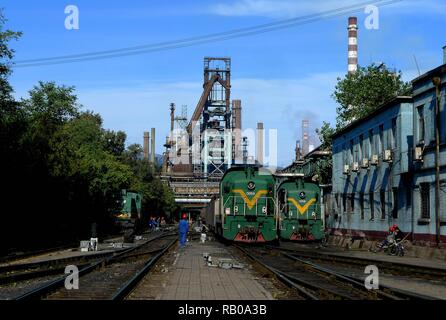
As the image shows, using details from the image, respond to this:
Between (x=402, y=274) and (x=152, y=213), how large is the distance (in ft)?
264

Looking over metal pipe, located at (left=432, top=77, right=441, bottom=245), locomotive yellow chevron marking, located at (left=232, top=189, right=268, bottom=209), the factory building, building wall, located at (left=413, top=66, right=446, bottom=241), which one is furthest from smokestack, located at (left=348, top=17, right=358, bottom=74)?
metal pipe, located at (left=432, top=77, right=441, bottom=245)

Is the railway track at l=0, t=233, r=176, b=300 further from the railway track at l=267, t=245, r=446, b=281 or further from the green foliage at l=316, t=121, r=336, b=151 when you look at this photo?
the green foliage at l=316, t=121, r=336, b=151

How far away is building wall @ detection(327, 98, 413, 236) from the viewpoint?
31.5 meters

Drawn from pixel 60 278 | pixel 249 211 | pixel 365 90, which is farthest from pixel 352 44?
pixel 60 278

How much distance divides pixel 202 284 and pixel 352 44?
63.7 meters

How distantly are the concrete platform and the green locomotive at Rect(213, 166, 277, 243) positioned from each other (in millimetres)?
10310

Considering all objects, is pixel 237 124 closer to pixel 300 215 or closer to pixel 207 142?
pixel 207 142

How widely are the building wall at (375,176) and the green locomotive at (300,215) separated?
2984mm

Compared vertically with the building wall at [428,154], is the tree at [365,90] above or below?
above

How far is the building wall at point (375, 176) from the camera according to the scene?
103ft

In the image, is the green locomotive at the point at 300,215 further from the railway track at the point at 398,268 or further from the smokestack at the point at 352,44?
the smokestack at the point at 352,44

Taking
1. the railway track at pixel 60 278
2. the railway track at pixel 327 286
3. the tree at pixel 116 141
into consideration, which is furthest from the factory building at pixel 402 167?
the tree at pixel 116 141
